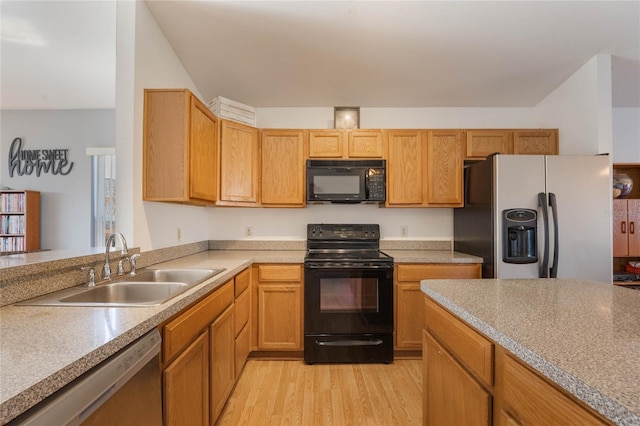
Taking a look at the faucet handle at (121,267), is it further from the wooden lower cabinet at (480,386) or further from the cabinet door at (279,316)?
the wooden lower cabinet at (480,386)

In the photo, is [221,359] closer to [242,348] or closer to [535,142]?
[242,348]

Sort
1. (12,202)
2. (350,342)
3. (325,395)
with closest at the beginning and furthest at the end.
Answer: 1. (325,395)
2. (350,342)
3. (12,202)

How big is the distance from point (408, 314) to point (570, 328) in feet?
5.84

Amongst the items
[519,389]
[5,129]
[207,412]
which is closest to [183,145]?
[207,412]

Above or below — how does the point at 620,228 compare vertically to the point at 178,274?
above

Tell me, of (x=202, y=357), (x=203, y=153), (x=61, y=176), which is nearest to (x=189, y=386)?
(x=202, y=357)

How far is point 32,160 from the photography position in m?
3.54

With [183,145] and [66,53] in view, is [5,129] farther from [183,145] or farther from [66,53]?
[183,145]

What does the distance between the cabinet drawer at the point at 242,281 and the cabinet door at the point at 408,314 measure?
1.28 meters

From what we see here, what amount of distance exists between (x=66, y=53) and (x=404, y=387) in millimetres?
3913

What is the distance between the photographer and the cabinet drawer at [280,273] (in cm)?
245

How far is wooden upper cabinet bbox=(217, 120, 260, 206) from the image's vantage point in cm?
252

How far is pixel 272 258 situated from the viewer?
8.17 ft

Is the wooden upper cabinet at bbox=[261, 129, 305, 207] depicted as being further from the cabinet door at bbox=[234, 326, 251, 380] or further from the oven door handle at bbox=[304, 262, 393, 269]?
the cabinet door at bbox=[234, 326, 251, 380]
